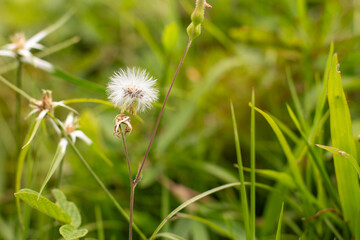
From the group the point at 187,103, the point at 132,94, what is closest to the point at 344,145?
the point at 132,94

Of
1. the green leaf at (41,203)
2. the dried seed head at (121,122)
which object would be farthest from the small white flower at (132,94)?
the green leaf at (41,203)

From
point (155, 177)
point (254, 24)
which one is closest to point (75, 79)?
point (155, 177)

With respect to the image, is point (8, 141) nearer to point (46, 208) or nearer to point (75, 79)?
point (75, 79)

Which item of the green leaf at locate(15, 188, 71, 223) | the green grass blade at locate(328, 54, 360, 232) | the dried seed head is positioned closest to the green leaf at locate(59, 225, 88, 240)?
the green leaf at locate(15, 188, 71, 223)

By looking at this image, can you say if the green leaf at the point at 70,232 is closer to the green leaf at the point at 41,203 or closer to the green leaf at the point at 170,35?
the green leaf at the point at 41,203

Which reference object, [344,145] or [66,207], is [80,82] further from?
[344,145]

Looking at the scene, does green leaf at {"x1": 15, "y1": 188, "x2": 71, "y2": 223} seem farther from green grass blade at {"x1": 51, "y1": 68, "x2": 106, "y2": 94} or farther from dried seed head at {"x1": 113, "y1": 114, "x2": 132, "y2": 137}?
green grass blade at {"x1": 51, "y1": 68, "x2": 106, "y2": 94}

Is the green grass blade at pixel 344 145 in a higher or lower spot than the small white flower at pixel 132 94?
Answer: lower
